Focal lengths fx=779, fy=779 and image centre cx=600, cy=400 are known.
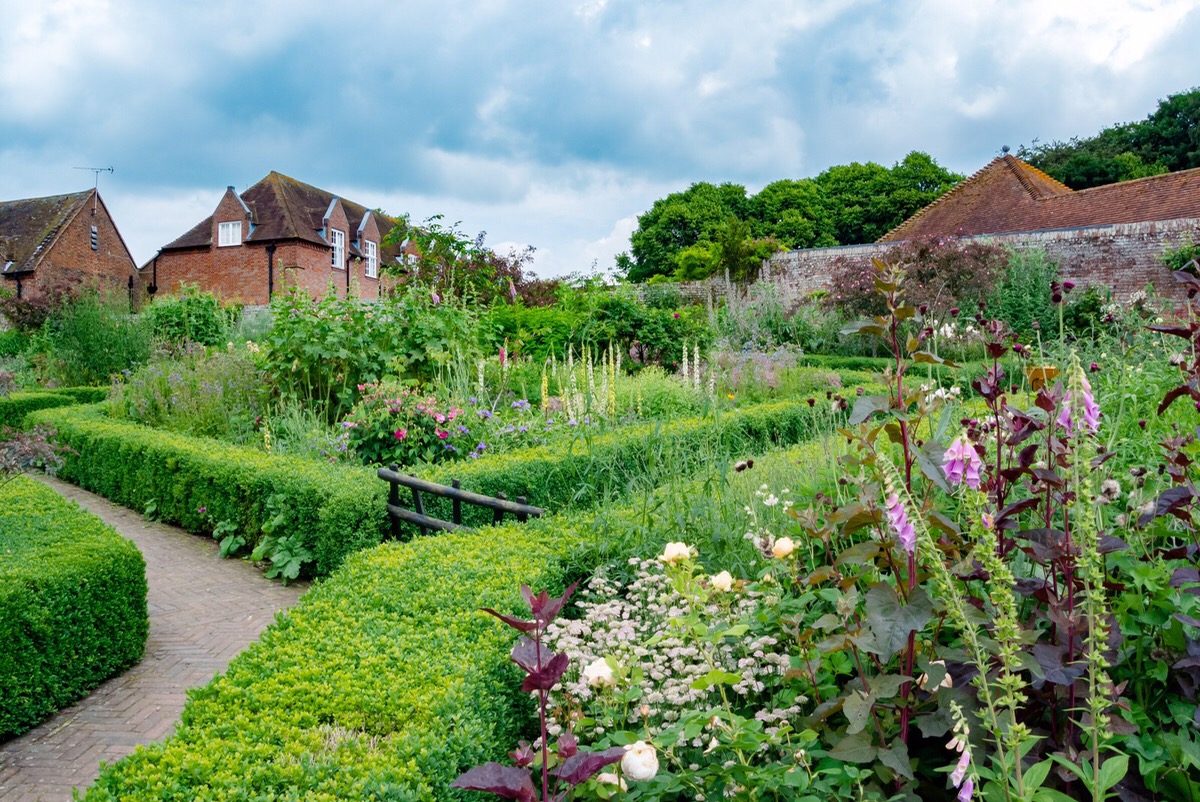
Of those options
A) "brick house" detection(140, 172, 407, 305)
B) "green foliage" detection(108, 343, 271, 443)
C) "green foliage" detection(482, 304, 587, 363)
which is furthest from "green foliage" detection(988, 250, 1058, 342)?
"brick house" detection(140, 172, 407, 305)

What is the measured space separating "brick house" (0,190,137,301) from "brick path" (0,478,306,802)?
92.7 feet

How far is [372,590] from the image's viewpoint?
11.5ft

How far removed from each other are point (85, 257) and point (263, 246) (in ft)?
27.9

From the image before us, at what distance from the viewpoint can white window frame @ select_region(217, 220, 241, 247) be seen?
31438mm

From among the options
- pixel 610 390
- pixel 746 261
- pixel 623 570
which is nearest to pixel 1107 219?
pixel 746 261

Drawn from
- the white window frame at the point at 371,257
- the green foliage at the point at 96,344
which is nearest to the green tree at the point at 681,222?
the white window frame at the point at 371,257

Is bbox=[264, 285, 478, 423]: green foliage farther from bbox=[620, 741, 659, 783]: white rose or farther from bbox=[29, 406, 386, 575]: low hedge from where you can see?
bbox=[620, 741, 659, 783]: white rose

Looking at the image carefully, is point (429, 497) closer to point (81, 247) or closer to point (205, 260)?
point (205, 260)

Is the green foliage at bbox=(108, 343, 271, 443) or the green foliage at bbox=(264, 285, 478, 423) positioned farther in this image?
the green foliage at bbox=(108, 343, 271, 443)

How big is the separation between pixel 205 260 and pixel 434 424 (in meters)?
29.5

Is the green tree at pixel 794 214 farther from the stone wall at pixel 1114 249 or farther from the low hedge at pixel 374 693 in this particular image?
the low hedge at pixel 374 693

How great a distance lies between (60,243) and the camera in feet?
103

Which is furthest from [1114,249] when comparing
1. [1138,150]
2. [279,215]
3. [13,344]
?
[13,344]

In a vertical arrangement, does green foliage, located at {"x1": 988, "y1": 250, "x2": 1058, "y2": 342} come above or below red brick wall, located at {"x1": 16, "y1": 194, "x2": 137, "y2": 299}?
below
